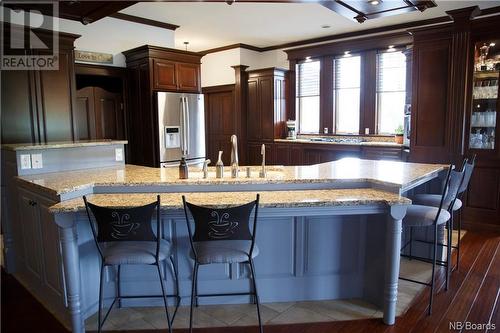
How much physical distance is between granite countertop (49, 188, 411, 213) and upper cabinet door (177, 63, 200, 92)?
3332 millimetres

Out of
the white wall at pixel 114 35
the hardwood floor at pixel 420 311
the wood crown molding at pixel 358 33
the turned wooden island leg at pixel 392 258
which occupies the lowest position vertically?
the hardwood floor at pixel 420 311

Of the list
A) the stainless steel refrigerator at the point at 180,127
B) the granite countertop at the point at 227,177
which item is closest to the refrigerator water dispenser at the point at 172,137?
the stainless steel refrigerator at the point at 180,127

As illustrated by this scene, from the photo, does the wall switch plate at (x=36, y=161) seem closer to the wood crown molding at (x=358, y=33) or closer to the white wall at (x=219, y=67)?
the white wall at (x=219, y=67)

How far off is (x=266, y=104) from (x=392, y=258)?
4.93 meters

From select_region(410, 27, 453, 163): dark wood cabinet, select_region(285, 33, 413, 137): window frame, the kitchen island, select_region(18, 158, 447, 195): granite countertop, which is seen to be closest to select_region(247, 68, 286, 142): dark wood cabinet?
select_region(285, 33, 413, 137): window frame

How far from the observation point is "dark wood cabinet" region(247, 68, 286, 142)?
681cm

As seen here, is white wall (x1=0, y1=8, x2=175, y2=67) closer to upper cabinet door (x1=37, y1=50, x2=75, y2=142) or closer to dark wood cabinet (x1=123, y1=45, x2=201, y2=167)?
dark wood cabinet (x1=123, y1=45, x2=201, y2=167)

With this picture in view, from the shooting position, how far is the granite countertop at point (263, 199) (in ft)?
7.32

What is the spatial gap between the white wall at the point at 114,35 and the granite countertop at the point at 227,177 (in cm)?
254

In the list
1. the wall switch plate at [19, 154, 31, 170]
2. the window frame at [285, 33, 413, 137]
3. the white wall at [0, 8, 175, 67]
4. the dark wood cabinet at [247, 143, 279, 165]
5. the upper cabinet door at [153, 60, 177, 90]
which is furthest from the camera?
the dark wood cabinet at [247, 143, 279, 165]

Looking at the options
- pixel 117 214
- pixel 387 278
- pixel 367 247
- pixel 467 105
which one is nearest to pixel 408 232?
pixel 367 247

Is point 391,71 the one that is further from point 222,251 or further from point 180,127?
point 222,251

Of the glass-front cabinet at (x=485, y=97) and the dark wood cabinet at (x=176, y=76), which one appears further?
the dark wood cabinet at (x=176, y=76)

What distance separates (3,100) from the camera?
152 inches
